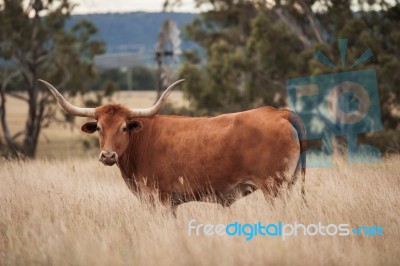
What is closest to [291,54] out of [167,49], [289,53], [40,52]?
[289,53]

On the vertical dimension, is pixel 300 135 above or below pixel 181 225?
above

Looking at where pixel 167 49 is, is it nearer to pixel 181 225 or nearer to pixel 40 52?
pixel 40 52

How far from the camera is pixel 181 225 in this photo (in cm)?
638

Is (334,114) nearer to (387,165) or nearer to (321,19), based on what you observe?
(321,19)

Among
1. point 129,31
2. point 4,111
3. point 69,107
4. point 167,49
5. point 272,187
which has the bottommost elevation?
point 129,31

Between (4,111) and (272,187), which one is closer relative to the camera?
(272,187)

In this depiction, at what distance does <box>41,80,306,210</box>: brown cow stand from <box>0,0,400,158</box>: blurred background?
11.8 metres

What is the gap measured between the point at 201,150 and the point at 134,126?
817 millimetres

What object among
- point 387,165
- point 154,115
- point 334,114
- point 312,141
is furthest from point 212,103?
point 154,115

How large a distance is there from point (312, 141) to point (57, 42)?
1133cm

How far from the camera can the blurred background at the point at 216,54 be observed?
67.3 feet

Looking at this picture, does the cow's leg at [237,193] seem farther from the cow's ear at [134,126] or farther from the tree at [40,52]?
the tree at [40,52]

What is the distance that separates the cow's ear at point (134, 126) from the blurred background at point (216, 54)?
1206 centimetres

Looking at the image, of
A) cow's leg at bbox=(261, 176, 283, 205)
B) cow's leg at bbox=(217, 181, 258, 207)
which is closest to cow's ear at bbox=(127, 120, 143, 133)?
cow's leg at bbox=(217, 181, 258, 207)
